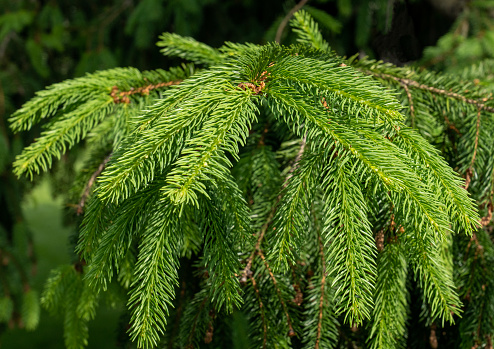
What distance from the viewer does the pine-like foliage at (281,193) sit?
0.58 metres

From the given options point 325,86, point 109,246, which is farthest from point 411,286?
point 109,246

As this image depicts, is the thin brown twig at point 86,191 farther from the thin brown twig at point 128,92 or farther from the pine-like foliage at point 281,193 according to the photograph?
the thin brown twig at point 128,92

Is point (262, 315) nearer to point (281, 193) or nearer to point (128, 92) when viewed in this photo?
point (281, 193)

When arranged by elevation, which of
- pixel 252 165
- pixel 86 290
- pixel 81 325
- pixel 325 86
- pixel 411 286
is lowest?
pixel 81 325

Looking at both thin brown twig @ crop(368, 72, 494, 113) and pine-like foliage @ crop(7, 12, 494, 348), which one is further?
thin brown twig @ crop(368, 72, 494, 113)

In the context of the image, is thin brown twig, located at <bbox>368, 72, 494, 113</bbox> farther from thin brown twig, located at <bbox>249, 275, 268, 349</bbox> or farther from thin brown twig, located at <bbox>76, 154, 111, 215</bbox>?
thin brown twig, located at <bbox>76, 154, 111, 215</bbox>

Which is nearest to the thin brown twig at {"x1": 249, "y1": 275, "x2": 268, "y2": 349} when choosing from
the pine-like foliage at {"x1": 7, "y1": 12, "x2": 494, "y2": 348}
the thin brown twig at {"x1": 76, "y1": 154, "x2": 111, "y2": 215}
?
the pine-like foliage at {"x1": 7, "y1": 12, "x2": 494, "y2": 348}

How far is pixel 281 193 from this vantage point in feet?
2.47

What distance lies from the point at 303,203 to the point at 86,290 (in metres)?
0.51

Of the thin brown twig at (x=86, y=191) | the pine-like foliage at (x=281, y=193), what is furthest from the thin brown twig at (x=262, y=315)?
the thin brown twig at (x=86, y=191)

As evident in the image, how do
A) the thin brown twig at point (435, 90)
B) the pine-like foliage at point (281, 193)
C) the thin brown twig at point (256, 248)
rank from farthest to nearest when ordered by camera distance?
the thin brown twig at point (435, 90) < the thin brown twig at point (256, 248) < the pine-like foliage at point (281, 193)

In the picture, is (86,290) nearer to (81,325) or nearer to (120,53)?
(81,325)

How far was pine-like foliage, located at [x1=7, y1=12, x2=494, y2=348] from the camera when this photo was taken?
581mm

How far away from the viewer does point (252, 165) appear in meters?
0.89
